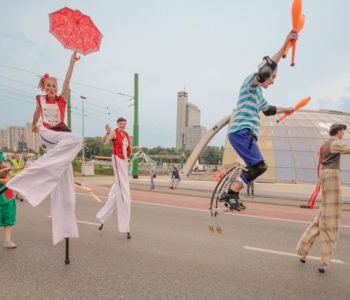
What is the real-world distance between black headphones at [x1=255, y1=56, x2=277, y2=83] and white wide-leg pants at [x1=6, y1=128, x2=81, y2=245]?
8.61 feet

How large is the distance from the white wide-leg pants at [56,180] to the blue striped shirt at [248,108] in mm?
2286

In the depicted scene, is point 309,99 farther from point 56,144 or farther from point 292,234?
point 292,234

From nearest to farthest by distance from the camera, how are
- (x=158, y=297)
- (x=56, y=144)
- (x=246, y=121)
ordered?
(x=158, y=297)
(x=246, y=121)
(x=56, y=144)

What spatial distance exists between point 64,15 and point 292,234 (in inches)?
259

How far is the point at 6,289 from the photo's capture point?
3.08 meters

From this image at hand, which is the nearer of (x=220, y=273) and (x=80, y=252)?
(x=220, y=273)

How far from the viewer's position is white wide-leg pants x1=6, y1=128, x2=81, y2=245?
3500 mm

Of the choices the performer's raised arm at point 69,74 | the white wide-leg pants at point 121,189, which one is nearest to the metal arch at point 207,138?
the white wide-leg pants at point 121,189

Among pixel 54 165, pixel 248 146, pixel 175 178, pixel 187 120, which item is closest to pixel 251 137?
pixel 248 146

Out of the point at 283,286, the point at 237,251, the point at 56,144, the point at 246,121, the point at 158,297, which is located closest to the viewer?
the point at 158,297

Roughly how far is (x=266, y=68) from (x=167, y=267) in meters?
3.07

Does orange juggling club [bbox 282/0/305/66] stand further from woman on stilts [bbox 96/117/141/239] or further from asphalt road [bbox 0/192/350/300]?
woman on stilts [bbox 96/117/141/239]

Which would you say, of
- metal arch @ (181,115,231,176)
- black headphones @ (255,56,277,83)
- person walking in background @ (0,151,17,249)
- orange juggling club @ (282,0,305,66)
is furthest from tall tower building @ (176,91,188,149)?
orange juggling club @ (282,0,305,66)

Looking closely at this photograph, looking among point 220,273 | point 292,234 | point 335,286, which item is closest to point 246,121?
point 220,273
